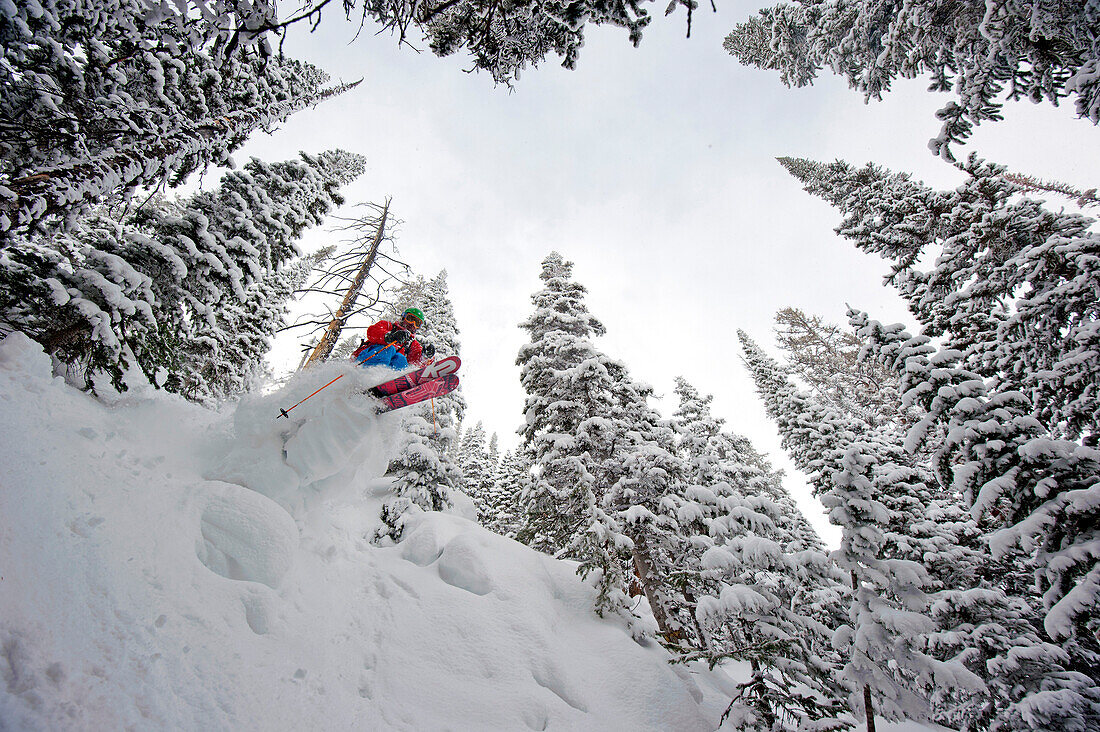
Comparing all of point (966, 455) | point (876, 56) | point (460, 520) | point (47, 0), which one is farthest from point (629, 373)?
point (47, 0)

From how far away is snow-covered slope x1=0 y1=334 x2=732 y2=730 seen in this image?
385 cm

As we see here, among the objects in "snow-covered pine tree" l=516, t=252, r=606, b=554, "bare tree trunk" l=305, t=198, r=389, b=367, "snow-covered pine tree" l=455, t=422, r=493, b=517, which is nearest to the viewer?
"bare tree trunk" l=305, t=198, r=389, b=367

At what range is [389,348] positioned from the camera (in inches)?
336

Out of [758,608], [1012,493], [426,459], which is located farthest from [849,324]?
[426,459]

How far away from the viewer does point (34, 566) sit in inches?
156

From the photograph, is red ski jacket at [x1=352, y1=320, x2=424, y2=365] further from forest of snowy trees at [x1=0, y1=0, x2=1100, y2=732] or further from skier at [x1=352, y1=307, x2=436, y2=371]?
forest of snowy trees at [x1=0, y1=0, x2=1100, y2=732]

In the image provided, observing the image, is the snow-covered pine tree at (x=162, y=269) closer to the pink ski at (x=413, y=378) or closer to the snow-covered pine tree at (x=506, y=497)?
the pink ski at (x=413, y=378)

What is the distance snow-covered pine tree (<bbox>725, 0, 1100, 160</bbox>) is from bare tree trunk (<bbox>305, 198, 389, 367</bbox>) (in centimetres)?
1070

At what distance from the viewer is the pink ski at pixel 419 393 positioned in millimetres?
8016

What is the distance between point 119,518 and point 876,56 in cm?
1449

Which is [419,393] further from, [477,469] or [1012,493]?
[477,469]

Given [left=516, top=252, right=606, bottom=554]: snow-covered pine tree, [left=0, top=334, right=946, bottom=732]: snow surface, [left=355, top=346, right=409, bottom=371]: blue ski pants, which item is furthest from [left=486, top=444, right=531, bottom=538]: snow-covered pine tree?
[left=355, top=346, right=409, bottom=371]: blue ski pants

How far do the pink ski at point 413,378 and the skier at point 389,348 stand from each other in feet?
1.72

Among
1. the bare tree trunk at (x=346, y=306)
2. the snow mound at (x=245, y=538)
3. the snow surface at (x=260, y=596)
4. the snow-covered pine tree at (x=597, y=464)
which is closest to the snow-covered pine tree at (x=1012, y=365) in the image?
the snow-covered pine tree at (x=597, y=464)
